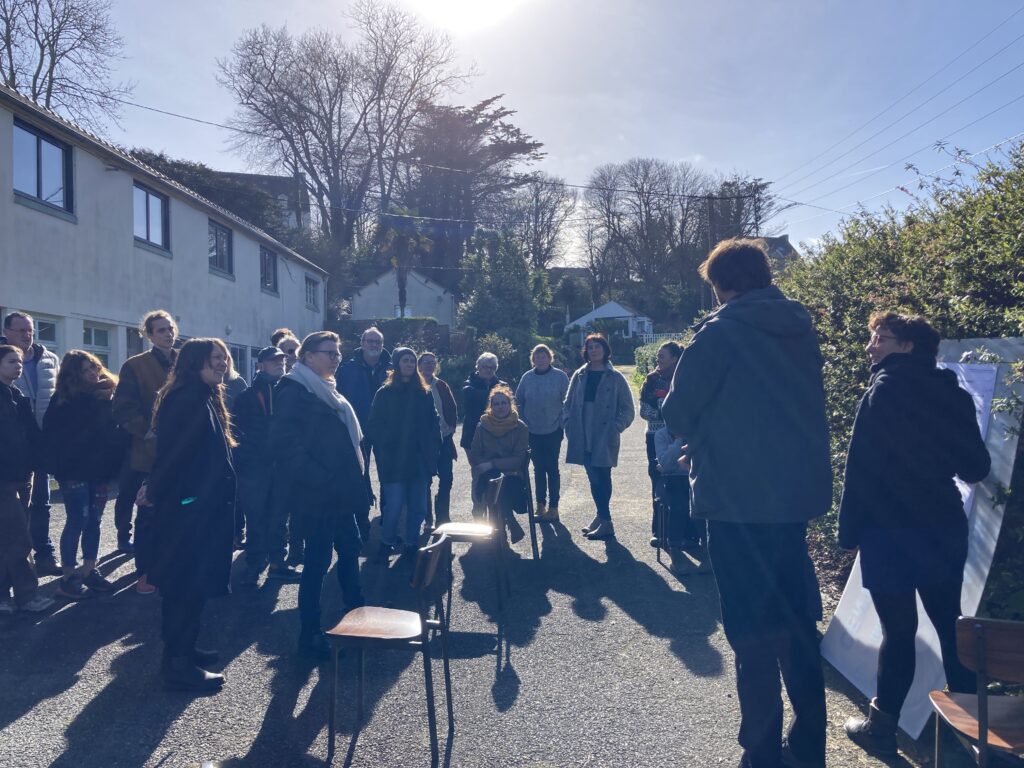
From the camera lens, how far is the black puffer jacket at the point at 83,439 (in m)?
6.11

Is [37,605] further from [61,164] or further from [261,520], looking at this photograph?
[61,164]

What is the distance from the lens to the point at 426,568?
387cm

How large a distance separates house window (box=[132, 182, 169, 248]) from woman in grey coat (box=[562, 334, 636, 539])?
12.2m

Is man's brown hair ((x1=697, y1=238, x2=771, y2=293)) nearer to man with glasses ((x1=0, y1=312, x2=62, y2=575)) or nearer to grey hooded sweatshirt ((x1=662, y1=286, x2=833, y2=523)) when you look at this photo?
grey hooded sweatshirt ((x1=662, y1=286, x2=833, y2=523))

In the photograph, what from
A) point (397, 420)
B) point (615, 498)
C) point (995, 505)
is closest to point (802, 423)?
point (995, 505)

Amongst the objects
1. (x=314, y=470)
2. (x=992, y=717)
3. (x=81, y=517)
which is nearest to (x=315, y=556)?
(x=314, y=470)

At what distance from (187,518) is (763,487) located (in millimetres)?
3097

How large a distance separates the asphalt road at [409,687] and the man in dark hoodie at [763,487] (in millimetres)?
683

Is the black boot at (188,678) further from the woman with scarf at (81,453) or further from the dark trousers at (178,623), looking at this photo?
the woman with scarf at (81,453)

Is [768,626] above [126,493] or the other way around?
the other way around

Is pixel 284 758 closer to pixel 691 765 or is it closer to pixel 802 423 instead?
pixel 691 765

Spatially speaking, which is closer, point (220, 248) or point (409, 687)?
point (409, 687)

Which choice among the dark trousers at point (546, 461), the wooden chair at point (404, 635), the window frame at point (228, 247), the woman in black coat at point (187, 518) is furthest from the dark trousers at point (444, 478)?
the window frame at point (228, 247)

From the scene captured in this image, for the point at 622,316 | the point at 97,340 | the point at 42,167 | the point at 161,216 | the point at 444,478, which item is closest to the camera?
the point at 444,478
